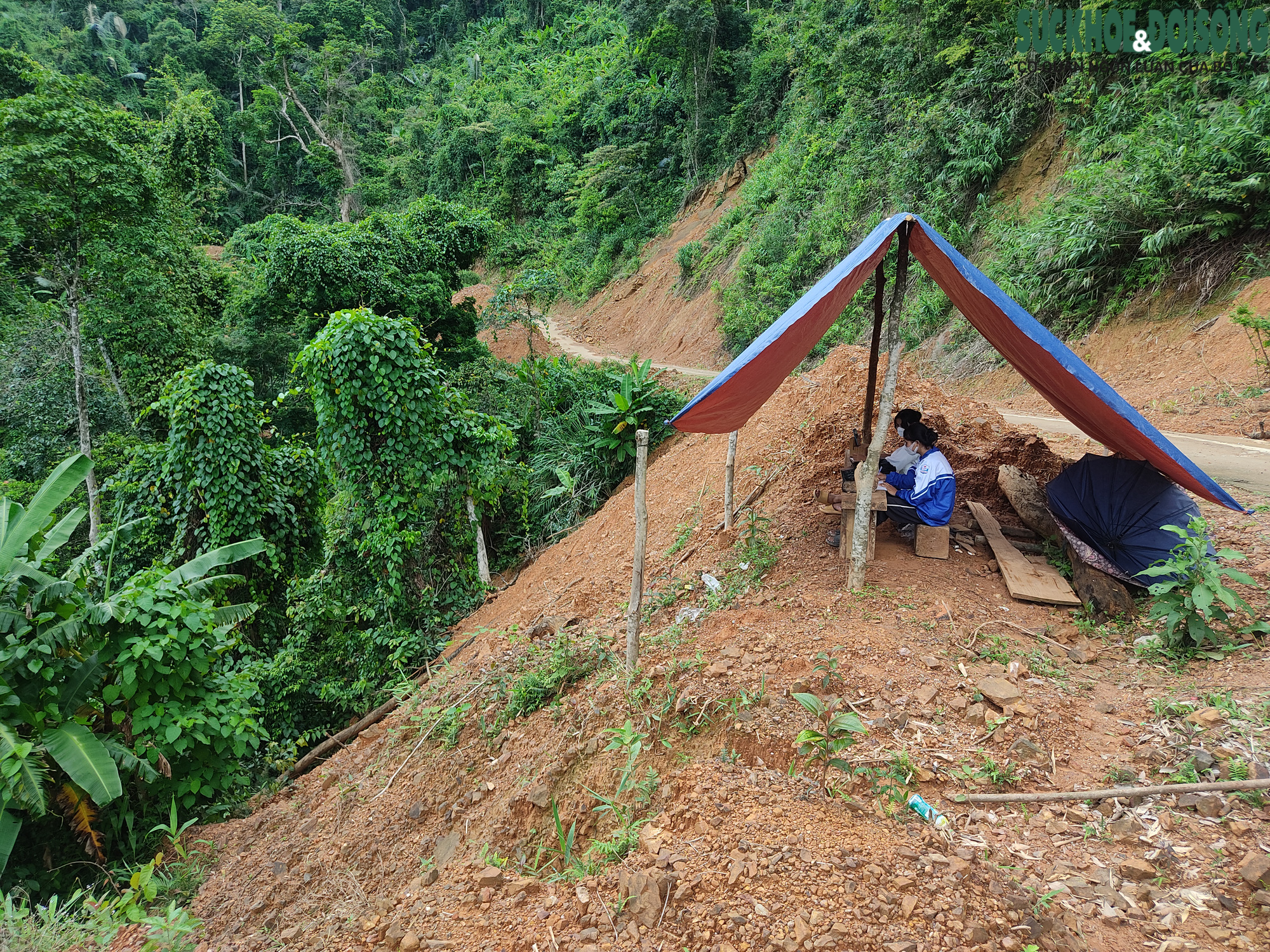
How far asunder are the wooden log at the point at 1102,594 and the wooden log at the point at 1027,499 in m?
0.57

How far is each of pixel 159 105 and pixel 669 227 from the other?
103ft

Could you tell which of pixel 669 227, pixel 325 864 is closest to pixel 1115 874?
pixel 325 864

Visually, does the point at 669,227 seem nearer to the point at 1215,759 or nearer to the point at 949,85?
the point at 949,85

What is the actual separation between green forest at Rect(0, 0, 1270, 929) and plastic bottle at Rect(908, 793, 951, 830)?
465 cm

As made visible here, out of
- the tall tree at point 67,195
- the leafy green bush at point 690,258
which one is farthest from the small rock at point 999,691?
the leafy green bush at point 690,258

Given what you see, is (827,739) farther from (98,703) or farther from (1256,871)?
(98,703)

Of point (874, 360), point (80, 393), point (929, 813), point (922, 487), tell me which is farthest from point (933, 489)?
point (80, 393)

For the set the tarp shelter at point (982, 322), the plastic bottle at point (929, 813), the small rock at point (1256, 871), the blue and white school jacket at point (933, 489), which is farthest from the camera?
the blue and white school jacket at point (933, 489)

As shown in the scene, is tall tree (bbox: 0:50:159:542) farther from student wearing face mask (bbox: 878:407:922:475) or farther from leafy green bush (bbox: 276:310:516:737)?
student wearing face mask (bbox: 878:407:922:475)

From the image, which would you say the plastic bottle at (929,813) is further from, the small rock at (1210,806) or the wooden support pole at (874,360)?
the wooden support pole at (874,360)

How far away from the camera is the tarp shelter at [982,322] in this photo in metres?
3.90

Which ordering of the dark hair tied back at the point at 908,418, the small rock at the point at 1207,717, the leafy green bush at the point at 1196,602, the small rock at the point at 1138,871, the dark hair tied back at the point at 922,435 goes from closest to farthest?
the small rock at the point at 1138,871 < the small rock at the point at 1207,717 < the leafy green bush at the point at 1196,602 < the dark hair tied back at the point at 922,435 < the dark hair tied back at the point at 908,418

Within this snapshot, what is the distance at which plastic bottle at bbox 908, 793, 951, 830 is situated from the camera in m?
2.69

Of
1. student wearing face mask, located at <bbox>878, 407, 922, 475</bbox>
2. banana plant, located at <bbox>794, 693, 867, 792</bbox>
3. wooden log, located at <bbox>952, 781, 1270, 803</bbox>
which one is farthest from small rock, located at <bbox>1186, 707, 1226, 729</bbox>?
student wearing face mask, located at <bbox>878, 407, 922, 475</bbox>
